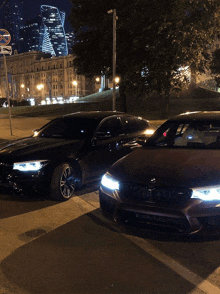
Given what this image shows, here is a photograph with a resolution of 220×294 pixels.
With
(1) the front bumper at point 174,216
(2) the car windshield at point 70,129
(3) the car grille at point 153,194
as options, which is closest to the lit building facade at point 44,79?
(2) the car windshield at point 70,129

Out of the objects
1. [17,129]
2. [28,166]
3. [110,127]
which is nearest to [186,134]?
[110,127]

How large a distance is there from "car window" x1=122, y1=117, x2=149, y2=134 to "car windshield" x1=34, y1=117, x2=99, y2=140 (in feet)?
2.89

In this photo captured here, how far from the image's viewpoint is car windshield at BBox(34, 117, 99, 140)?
7566 millimetres

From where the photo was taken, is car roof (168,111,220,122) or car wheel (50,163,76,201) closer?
car roof (168,111,220,122)

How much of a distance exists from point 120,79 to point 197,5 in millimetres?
9257

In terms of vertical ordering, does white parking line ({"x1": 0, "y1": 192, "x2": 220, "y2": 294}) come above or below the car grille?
below

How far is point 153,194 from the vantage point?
4.18m

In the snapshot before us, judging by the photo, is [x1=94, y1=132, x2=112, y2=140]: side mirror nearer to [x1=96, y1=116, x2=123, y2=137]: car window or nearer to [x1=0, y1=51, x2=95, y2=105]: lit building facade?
[x1=96, y1=116, x2=123, y2=137]: car window

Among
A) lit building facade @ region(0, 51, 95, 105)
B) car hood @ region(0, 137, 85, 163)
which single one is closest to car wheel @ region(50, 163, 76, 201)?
car hood @ region(0, 137, 85, 163)

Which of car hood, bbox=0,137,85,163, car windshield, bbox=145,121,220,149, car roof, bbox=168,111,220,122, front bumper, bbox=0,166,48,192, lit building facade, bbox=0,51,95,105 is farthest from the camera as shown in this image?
lit building facade, bbox=0,51,95,105

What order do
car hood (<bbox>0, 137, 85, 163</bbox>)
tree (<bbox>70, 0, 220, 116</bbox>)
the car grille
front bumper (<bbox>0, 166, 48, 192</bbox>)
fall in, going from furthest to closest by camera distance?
tree (<bbox>70, 0, 220, 116</bbox>)
car hood (<bbox>0, 137, 85, 163</bbox>)
front bumper (<bbox>0, 166, 48, 192</bbox>)
the car grille

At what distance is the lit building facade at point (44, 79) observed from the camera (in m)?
122

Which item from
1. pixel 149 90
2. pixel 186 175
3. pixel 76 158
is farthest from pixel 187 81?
pixel 186 175

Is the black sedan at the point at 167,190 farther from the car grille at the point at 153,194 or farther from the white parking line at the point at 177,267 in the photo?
the white parking line at the point at 177,267
